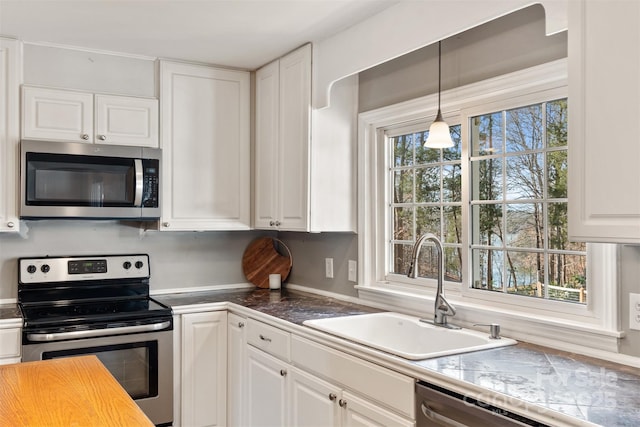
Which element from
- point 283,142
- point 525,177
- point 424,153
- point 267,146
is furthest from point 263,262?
point 525,177

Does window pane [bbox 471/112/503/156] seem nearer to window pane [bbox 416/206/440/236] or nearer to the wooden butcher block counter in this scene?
window pane [bbox 416/206/440/236]

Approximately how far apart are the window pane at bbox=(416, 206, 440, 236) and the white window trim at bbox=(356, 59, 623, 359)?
23 centimetres

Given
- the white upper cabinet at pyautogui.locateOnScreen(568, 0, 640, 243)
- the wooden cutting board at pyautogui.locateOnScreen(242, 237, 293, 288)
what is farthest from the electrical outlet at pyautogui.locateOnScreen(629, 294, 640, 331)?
the wooden cutting board at pyautogui.locateOnScreen(242, 237, 293, 288)

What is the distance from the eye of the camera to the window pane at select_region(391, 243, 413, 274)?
2883 millimetres

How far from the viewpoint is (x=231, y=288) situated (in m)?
3.80

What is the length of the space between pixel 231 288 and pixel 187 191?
79 cm

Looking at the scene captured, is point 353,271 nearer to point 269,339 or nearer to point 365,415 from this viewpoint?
point 269,339

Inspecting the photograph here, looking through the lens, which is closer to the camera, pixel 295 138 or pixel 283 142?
pixel 295 138

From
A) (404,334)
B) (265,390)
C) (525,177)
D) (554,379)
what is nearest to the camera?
(554,379)

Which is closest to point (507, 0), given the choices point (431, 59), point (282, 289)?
point (431, 59)

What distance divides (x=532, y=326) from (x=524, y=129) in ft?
2.59

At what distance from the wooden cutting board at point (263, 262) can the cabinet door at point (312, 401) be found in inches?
52.7

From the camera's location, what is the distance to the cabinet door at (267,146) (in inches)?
133

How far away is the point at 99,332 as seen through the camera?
111 inches
